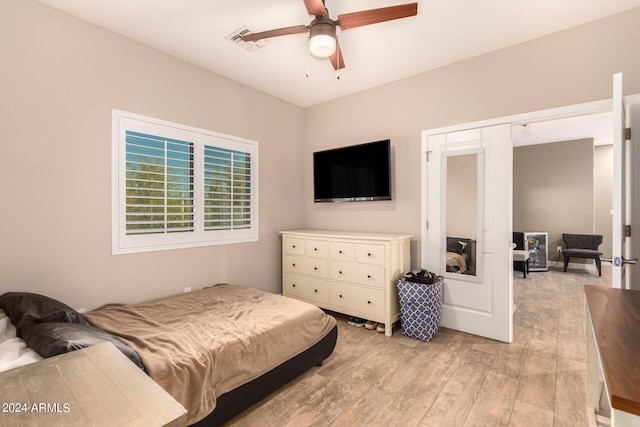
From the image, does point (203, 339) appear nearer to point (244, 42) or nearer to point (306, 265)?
point (306, 265)

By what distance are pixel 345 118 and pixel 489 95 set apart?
1680 millimetres

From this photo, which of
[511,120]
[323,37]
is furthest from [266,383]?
[511,120]

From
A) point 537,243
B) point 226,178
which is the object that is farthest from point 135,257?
point 537,243

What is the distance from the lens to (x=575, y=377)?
221 centimetres

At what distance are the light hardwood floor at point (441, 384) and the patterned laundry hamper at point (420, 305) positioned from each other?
0.11 metres

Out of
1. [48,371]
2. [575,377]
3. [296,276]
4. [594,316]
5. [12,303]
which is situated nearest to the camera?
[48,371]

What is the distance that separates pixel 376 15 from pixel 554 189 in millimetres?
6865

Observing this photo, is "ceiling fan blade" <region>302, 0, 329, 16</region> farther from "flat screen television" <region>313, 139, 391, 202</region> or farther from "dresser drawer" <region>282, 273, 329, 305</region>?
"dresser drawer" <region>282, 273, 329, 305</region>

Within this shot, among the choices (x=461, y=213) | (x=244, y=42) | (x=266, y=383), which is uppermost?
(x=244, y=42)

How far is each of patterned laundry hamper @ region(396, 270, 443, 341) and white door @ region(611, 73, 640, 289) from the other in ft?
4.20

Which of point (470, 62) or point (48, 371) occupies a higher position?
point (470, 62)

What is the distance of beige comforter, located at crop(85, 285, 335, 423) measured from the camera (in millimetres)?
1569

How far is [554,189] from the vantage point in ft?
21.5

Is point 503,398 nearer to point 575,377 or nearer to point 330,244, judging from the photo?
point 575,377
